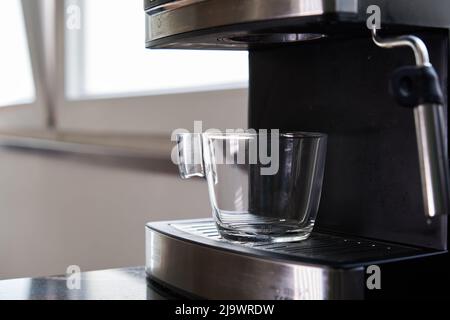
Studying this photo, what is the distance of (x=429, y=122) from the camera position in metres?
0.55

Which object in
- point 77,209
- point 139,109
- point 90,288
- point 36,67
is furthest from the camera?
point 36,67

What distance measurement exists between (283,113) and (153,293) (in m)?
0.26

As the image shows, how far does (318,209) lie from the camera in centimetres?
80

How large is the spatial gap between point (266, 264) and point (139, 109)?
95cm

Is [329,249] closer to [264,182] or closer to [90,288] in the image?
[264,182]

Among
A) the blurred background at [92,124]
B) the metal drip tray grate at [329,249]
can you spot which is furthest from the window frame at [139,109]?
the metal drip tray grate at [329,249]

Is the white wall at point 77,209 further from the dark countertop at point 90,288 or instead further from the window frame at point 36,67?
the dark countertop at point 90,288

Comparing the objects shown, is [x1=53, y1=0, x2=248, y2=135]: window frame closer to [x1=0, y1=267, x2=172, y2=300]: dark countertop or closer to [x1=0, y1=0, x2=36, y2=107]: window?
[x1=0, y1=0, x2=36, y2=107]: window

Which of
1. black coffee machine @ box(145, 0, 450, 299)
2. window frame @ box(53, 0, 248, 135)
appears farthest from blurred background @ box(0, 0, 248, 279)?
black coffee machine @ box(145, 0, 450, 299)

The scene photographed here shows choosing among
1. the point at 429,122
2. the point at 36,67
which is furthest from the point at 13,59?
the point at 429,122

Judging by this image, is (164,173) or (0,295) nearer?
(0,295)

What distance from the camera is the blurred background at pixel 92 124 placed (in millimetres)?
1402

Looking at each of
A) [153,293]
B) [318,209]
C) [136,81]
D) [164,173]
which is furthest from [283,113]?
[136,81]

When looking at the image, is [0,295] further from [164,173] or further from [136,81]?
[136,81]
